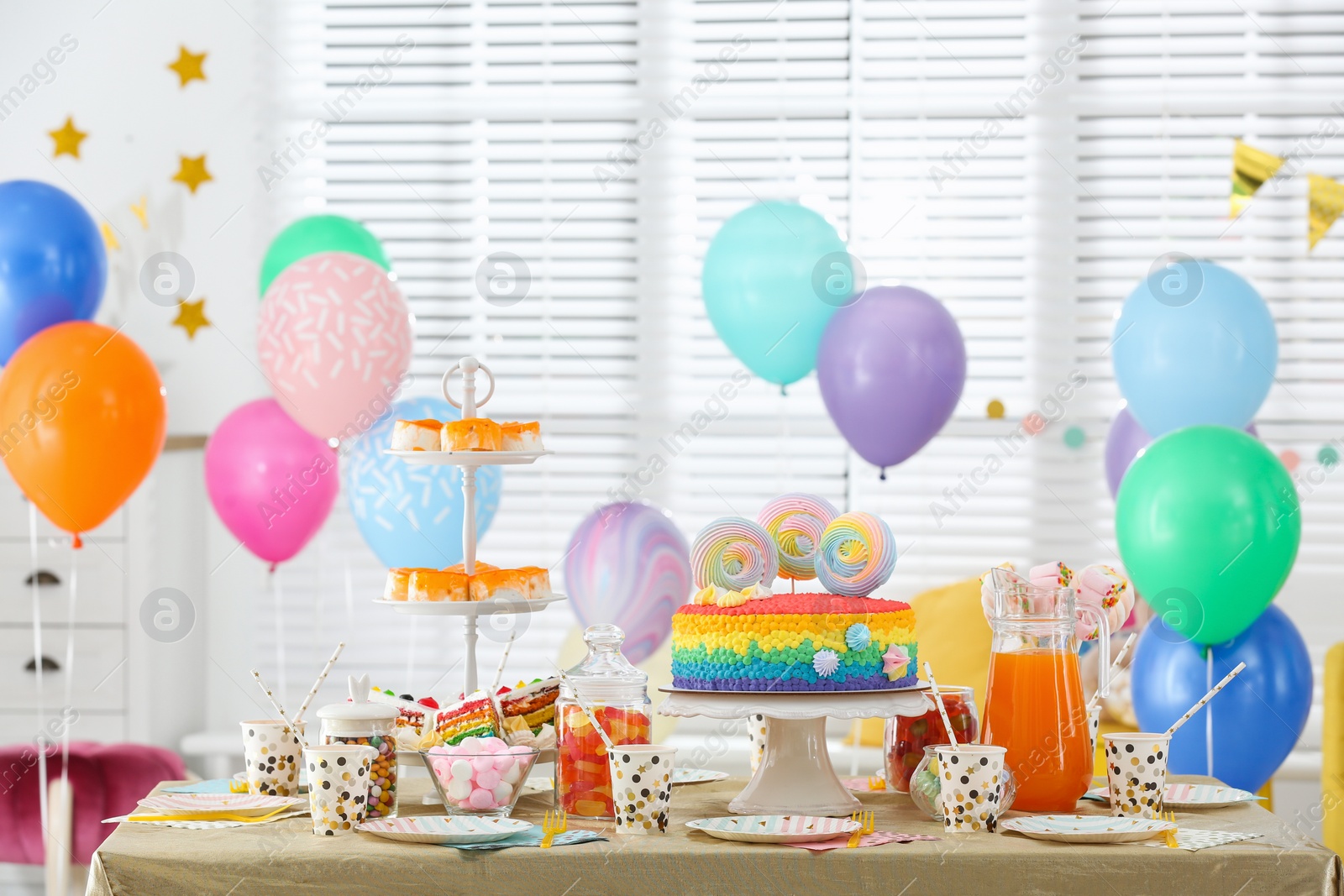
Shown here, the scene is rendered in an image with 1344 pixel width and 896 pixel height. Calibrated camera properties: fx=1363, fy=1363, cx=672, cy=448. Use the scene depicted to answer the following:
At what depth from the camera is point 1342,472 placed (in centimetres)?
367

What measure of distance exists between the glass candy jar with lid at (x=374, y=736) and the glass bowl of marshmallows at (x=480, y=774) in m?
0.05

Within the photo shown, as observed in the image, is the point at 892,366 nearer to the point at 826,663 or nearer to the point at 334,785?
the point at 826,663

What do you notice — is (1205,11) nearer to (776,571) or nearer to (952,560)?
(952,560)

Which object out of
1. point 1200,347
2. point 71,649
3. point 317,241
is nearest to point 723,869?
point 1200,347

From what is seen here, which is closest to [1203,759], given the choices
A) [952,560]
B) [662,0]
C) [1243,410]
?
[1243,410]

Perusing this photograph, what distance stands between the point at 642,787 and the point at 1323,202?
2850 mm

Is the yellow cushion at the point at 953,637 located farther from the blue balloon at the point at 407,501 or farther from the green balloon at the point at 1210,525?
the blue balloon at the point at 407,501

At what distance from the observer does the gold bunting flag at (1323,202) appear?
138 inches

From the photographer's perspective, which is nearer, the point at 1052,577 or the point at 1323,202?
the point at 1052,577

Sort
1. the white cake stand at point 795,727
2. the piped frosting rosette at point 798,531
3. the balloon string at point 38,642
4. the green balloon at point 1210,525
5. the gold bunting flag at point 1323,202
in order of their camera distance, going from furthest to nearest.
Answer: the gold bunting flag at point 1323,202 → the balloon string at point 38,642 → the green balloon at point 1210,525 → the piped frosting rosette at point 798,531 → the white cake stand at point 795,727

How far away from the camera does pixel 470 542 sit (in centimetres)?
184

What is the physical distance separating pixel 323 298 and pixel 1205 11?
2.54 metres

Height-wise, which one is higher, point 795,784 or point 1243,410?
point 1243,410

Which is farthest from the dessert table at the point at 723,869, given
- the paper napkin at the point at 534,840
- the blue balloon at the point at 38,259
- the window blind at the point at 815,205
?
the window blind at the point at 815,205
